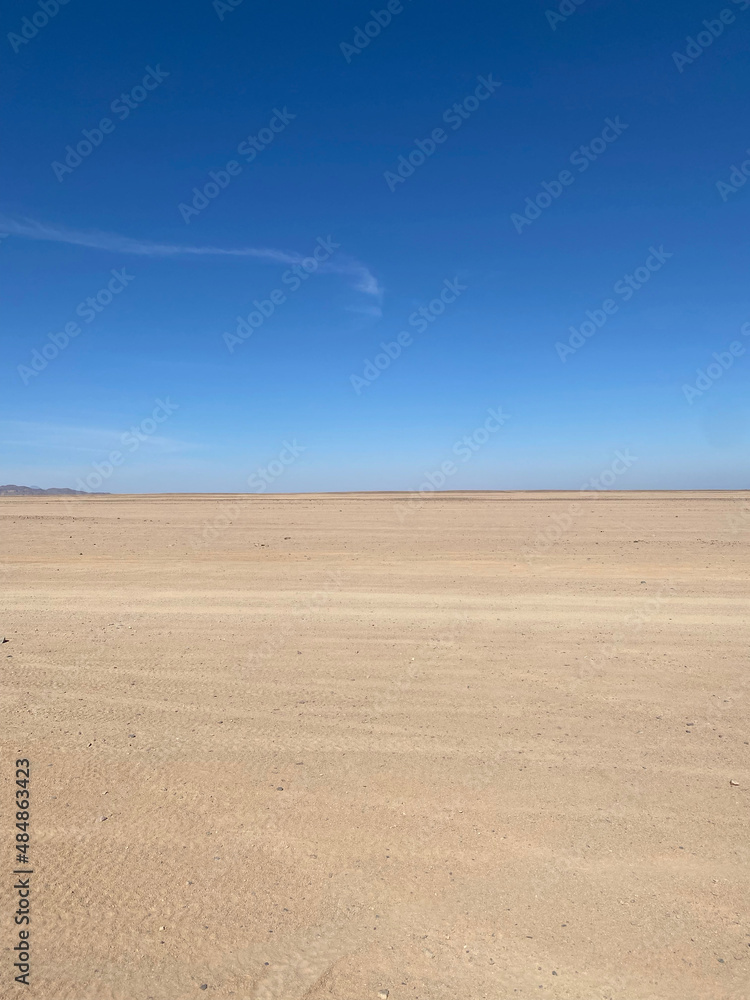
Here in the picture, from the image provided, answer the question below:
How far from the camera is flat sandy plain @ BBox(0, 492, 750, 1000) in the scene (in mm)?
2811

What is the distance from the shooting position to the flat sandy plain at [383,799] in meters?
2.81

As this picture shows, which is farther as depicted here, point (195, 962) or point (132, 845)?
point (132, 845)

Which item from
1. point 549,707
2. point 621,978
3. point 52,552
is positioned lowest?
point 621,978

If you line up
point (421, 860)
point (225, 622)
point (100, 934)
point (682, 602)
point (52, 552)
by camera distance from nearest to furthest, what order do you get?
1. point (100, 934)
2. point (421, 860)
3. point (225, 622)
4. point (682, 602)
5. point (52, 552)

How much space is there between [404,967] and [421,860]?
0.71 metres

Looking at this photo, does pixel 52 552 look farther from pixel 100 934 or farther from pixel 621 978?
pixel 621 978

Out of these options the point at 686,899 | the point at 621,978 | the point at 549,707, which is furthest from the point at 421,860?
the point at 549,707

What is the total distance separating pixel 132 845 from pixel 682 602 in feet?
29.3

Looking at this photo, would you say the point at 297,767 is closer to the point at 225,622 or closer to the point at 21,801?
the point at 21,801

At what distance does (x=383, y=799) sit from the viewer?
4.08m

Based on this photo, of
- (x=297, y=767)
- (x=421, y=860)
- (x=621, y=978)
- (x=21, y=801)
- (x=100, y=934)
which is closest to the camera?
(x=621, y=978)

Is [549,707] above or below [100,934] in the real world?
above

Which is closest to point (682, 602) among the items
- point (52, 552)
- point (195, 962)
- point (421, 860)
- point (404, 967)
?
point (421, 860)

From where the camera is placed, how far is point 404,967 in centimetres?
277
